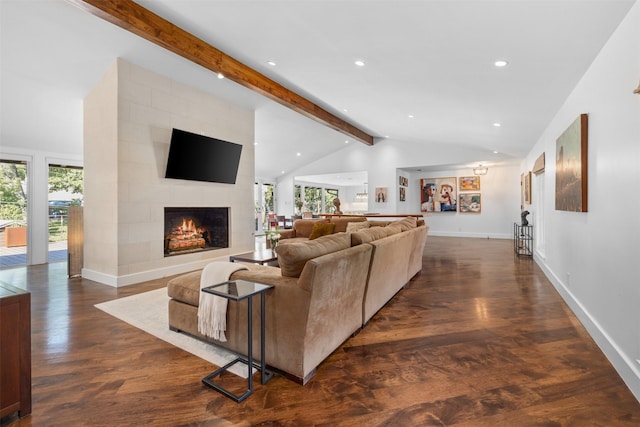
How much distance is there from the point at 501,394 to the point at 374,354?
86 cm

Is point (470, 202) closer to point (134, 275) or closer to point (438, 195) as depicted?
point (438, 195)

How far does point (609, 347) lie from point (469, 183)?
904 centimetres

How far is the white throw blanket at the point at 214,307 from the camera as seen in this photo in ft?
7.54

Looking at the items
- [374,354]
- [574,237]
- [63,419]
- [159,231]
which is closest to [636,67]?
[574,237]

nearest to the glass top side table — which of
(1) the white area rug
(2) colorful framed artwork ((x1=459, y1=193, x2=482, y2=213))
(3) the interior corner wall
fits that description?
(1) the white area rug

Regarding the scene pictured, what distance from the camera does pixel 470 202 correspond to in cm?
1057

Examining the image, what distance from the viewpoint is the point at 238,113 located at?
637 centimetres

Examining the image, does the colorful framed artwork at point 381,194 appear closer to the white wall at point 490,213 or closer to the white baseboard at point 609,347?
the white wall at point 490,213

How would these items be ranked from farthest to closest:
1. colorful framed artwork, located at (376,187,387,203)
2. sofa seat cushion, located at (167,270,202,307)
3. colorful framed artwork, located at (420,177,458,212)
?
colorful framed artwork, located at (420,177,458,212), colorful framed artwork, located at (376,187,387,203), sofa seat cushion, located at (167,270,202,307)

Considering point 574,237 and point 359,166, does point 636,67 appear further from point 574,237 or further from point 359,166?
point 359,166

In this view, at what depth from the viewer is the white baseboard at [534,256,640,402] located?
1.93 meters

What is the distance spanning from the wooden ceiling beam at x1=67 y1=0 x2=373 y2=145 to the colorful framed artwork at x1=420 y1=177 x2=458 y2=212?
6820 mm

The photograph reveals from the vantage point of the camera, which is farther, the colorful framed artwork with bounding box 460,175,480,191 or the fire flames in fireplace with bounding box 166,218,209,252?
the colorful framed artwork with bounding box 460,175,480,191

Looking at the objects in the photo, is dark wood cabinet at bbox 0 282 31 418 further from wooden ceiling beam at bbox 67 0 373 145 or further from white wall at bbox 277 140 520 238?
white wall at bbox 277 140 520 238
